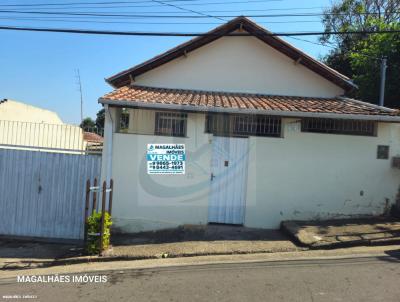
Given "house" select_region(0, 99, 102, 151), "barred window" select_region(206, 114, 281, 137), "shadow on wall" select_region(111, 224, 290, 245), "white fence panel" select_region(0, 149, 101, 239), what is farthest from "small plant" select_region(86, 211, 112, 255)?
"barred window" select_region(206, 114, 281, 137)

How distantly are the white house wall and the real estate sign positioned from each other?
289 cm

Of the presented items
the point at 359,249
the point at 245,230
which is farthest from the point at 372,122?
the point at 245,230

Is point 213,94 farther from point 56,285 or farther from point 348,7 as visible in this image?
point 348,7

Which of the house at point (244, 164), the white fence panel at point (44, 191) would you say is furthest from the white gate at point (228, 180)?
the white fence panel at point (44, 191)

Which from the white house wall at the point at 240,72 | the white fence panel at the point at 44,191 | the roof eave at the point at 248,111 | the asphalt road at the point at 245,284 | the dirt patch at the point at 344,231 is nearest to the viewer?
the asphalt road at the point at 245,284

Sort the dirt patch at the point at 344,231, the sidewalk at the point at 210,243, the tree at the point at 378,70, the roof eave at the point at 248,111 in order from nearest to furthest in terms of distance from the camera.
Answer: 1. the sidewalk at the point at 210,243
2. the dirt patch at the point at 344,231
3. the roof eave at the point at 248,111
4. the tree at the point at 378,70

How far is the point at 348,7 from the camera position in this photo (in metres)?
25.6

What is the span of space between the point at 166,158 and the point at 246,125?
2.03 meters

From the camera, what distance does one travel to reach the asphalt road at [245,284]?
4727 millimetres

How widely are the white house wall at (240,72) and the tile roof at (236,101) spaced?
370 millimetres

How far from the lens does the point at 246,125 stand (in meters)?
8.38

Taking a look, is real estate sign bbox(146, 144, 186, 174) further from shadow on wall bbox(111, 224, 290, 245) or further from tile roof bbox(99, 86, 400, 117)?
shadow on wall bbox(111, 224, 290, 245)

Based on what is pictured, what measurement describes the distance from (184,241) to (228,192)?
5.30ft

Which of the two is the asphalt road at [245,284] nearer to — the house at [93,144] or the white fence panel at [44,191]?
the white fence panel at [44,191]
